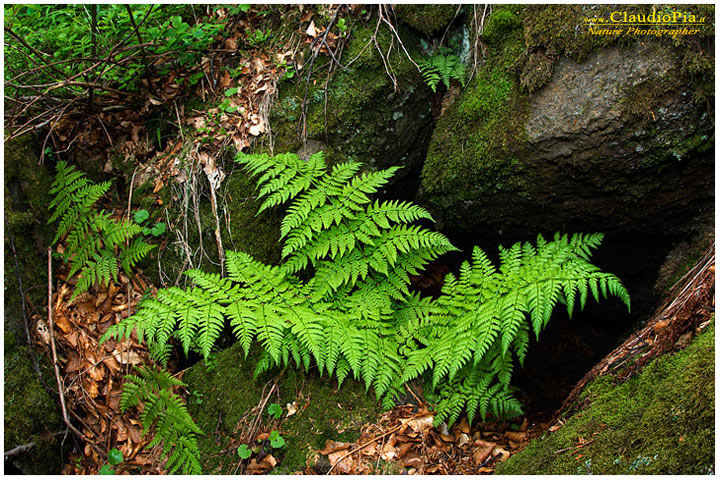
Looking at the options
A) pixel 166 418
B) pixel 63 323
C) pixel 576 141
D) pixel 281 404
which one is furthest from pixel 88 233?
pixel 576 141

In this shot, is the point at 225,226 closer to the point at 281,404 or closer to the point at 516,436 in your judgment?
the point at 281,404

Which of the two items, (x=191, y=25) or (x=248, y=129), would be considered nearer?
(x=248, y=129)

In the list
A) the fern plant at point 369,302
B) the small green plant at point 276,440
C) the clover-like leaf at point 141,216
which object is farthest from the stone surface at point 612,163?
the clover-like leaf at point 141,216

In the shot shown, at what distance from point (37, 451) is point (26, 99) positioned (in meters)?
2.91

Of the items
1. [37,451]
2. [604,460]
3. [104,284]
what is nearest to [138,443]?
[37,451]

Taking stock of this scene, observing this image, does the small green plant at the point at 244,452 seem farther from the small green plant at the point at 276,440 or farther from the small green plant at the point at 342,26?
the small green plant at the point at 342,26

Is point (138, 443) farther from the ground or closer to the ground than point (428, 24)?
closer to the ground

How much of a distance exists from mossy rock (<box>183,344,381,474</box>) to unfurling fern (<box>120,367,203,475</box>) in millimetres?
172

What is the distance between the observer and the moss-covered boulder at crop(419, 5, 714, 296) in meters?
3.55

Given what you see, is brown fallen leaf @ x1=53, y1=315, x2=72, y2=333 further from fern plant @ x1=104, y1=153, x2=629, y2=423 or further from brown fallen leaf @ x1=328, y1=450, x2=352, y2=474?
brown fallen leaf @ x1=328, y1=450, x2=352, y2=474

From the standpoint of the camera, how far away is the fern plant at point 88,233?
3.84 meters

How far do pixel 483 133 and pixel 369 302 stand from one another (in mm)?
1762

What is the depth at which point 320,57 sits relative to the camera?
14.4 feet

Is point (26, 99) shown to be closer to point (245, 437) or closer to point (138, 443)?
point (138, 443)
